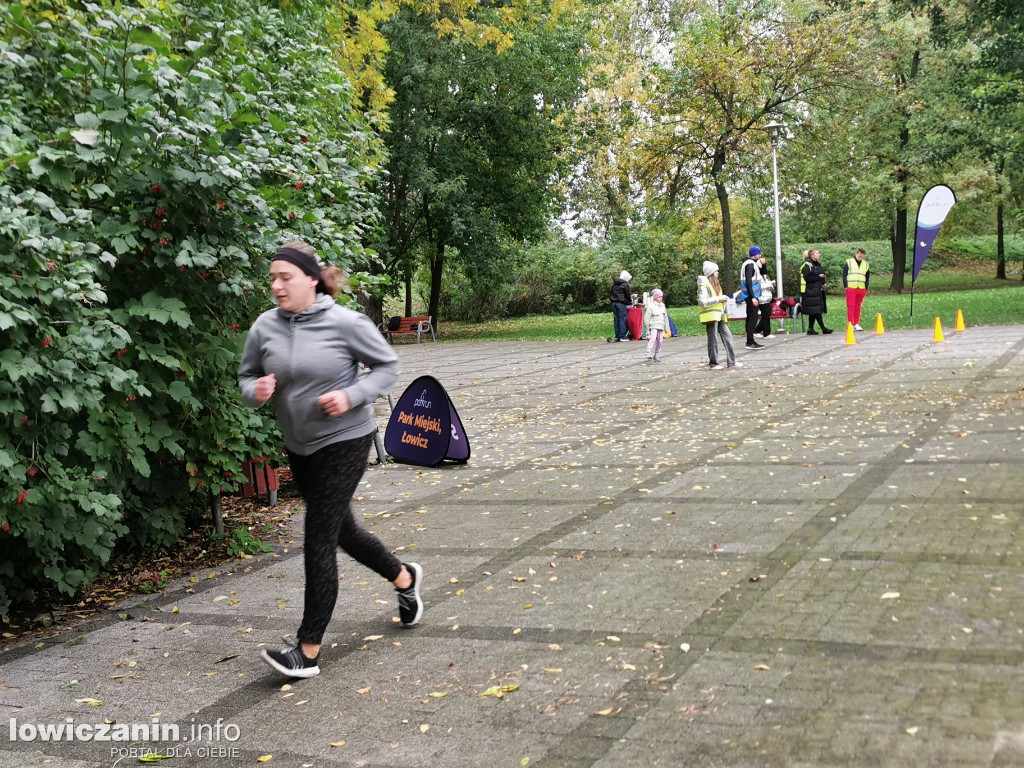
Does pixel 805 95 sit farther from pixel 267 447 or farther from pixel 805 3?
pixel 267 447

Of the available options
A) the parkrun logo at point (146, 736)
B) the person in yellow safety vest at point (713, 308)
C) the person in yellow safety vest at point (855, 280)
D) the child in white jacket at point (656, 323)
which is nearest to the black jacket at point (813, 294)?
the person in yellow safety vest at point (855, 280)

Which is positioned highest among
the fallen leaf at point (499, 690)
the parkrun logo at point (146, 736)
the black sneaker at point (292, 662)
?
the black sneaker at point (292, 662)

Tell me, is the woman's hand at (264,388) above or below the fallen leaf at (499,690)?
above

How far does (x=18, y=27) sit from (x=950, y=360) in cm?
1349

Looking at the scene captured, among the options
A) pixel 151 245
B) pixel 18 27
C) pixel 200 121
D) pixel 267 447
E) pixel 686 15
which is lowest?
pixel 267 447

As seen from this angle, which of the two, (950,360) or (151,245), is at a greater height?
(151,245)

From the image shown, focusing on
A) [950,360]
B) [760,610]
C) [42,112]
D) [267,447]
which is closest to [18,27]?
[42,112]

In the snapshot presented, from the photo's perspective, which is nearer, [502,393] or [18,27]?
[18,27]

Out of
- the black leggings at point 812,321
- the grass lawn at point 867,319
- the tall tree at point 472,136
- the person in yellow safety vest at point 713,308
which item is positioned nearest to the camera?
the person in yellow safety vest at point 713,308

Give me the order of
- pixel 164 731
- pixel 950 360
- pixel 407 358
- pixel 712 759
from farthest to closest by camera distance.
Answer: pixel 407 358 < pixel 950 360 < pixel 164 731 < pixel 712 759

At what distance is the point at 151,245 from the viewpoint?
6.22 metres

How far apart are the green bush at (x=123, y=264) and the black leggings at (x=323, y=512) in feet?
5.09

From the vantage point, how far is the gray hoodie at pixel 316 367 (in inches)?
179

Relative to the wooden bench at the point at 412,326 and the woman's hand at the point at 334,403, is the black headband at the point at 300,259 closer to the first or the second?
the woman's hand at the point at 334,403
